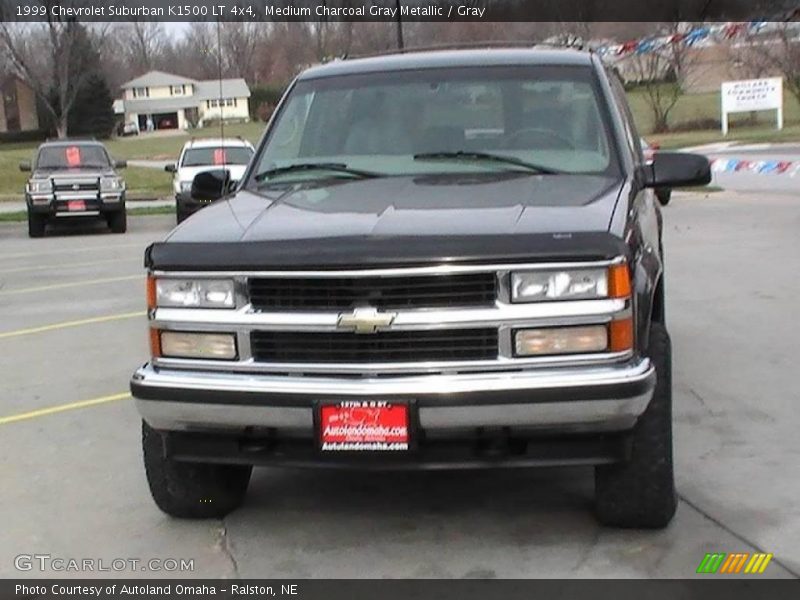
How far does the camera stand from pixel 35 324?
31.9ft

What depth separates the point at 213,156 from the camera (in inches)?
784

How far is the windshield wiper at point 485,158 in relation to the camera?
16.3 ft

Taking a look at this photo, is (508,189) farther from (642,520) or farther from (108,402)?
(108,402)

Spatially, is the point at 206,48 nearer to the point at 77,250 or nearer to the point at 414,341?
the point at 414,341

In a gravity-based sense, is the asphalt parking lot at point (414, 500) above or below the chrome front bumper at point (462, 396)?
below

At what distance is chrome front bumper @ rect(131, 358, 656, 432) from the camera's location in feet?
12.6

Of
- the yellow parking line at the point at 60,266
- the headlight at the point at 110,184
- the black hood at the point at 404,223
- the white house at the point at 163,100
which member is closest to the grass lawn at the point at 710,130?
the headlight at the point at 110,184

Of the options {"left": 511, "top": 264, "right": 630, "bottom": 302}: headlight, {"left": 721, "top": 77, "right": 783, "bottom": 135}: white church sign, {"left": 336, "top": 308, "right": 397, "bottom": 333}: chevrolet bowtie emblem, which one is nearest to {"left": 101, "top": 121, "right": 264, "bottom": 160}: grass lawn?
{"left": 721, "top": 77, "right": 783, "bottom": 135}: white church sign

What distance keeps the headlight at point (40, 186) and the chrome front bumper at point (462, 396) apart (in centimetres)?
1518

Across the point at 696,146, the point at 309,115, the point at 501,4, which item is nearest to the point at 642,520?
the point at 309,115

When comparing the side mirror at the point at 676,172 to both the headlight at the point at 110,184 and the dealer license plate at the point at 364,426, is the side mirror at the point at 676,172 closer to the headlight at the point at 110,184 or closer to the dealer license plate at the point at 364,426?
the dealer license plate at the point at 364,426

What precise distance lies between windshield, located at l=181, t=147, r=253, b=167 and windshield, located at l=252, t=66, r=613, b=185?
539 inches

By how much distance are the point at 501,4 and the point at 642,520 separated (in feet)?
97.4
